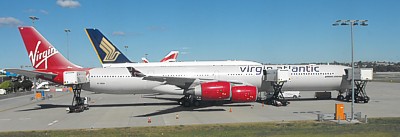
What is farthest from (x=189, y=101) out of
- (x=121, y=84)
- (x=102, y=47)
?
(x=102, y=47)

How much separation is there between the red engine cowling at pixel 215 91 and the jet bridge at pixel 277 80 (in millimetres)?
5983

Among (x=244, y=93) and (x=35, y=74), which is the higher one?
(x=35, y=74)

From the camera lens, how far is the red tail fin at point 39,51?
104 ft

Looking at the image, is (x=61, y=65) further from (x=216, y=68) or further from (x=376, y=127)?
(x=376, y=127)

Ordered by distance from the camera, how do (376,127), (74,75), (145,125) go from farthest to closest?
1. (74,75)
2. (145,125)
3. (376,127)

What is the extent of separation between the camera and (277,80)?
3034cm

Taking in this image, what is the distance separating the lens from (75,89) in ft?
101

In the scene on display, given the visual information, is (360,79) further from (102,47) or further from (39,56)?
(102,47)

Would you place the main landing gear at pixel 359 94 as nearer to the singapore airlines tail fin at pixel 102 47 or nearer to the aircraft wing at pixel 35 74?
the aircraft wing at pixel 35 74

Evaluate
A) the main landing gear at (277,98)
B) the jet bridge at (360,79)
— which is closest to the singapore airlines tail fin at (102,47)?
the main landing gear at (277,98)

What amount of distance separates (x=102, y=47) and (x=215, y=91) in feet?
96.5

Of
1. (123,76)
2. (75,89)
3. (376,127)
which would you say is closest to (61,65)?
(75,89)

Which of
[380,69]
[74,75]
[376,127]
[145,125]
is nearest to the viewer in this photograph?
[376,127]

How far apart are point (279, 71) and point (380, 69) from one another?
182667 millimetres
